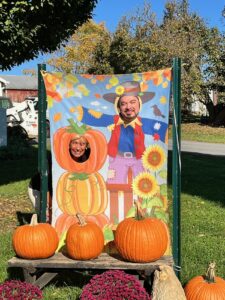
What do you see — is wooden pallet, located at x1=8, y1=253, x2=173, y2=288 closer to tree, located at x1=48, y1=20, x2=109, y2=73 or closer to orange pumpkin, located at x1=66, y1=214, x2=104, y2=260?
orange pumpkin, located at x1=66, y1=214, x2=104, y2=260

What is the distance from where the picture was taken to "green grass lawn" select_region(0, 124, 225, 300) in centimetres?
494

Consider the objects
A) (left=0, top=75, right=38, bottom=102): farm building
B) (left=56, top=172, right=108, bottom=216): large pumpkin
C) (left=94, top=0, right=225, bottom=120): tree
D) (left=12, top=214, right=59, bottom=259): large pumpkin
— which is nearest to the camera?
(left=12, top=214, right=59, bottom=259): large pumpkin

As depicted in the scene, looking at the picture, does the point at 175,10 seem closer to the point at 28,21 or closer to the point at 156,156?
the point at 28,21

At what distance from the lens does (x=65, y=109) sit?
15.5 feet

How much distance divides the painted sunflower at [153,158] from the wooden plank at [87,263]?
86 centimetres

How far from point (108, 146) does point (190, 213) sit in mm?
3417

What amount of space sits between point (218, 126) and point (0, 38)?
2405cm

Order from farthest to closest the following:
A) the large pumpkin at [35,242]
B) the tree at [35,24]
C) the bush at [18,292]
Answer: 1. the tree at [35,24]
2. the large pumpkin at [35,242]
3. the bush at [18,292]

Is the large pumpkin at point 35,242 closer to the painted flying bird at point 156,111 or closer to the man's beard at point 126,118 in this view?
the man's beard at point 126,118

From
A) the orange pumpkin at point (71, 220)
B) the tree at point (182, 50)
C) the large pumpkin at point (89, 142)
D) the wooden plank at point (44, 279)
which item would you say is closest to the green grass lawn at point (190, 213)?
the wooden plank at point (44, 279)

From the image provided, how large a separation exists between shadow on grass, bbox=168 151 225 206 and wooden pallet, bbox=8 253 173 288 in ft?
14.6

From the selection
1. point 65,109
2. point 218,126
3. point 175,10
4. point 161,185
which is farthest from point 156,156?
point 175,10

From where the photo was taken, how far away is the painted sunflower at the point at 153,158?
458 cm

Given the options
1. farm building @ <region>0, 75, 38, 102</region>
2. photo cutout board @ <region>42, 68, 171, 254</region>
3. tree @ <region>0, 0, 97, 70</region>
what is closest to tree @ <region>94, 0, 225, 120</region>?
tree @ <region>0, 0, 97, 70</region>
